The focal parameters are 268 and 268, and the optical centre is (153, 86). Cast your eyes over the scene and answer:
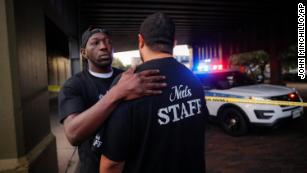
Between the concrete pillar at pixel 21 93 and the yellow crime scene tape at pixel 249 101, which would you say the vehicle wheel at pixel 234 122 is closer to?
the yellow crime scene tape at pixel 249 101

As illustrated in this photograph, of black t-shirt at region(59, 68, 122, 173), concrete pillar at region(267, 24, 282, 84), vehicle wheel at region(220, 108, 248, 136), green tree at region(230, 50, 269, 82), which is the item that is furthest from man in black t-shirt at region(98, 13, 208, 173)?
green tree at region(230, 50, 269, 82)

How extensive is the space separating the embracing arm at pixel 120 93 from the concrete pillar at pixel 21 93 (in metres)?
1.33

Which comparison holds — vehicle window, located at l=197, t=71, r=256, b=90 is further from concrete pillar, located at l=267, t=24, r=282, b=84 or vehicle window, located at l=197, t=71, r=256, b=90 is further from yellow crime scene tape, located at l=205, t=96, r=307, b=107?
concrete pillar, located at l=267, t=24, r=282, b=84

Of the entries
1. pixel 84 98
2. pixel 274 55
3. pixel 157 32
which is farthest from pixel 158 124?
pixel 274 55

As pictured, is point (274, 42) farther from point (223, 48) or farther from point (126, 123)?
point (126, 123)

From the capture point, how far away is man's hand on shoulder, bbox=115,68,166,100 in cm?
143

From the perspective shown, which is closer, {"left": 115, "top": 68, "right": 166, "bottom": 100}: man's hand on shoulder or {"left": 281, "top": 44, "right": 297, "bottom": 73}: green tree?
{"left": 115, "top": 68, "right": 166, "bottom": 100}: man's hand on shoulder

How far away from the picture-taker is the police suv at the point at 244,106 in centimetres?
636

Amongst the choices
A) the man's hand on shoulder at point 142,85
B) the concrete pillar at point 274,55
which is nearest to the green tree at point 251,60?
the concrete pillar at point 274,55

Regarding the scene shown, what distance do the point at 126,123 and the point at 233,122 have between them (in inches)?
237

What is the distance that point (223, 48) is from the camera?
1769 cm

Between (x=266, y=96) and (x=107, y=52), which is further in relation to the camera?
(x=266, y=96)

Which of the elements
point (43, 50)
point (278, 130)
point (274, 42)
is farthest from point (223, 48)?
point (43, 50)

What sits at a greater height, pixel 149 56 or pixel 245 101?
pixel 149 56
